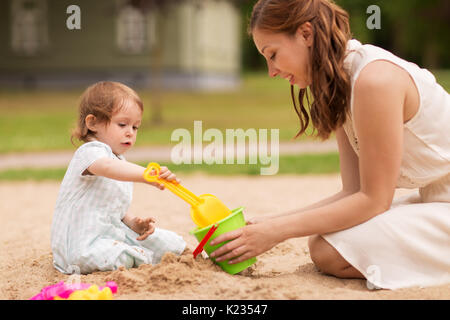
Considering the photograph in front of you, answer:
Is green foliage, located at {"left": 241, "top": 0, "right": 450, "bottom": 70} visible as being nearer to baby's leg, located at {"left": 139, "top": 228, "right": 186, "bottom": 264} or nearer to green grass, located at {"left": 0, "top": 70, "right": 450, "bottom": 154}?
green grass, located at {"left": 0, "top": 70, "right": 450, "bottom": 154}

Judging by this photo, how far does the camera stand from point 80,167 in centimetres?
282

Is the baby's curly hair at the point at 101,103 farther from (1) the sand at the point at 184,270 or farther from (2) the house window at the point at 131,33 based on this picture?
(2) the house window at the point at 131,33

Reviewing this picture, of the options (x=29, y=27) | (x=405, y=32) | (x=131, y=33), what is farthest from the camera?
(x=405, y=32)

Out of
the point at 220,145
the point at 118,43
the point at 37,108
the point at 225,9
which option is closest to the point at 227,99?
the point at 118,43

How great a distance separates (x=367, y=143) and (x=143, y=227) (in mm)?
1168

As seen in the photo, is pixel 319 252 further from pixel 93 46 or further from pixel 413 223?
pixel 93 46

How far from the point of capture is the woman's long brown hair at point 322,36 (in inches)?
99.7

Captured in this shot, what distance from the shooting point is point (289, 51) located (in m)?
2.59

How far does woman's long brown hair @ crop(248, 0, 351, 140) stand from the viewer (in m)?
2.53

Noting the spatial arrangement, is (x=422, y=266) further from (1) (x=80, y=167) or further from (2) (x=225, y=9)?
(2) (x=225, y=9)

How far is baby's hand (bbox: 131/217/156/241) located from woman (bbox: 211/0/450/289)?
0.41 m

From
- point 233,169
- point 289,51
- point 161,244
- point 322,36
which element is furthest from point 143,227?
point 233,169

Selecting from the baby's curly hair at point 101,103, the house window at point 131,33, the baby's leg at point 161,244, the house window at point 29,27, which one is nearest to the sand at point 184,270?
the baby's leg at point 161,244

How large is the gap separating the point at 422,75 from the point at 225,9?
23143 mm
